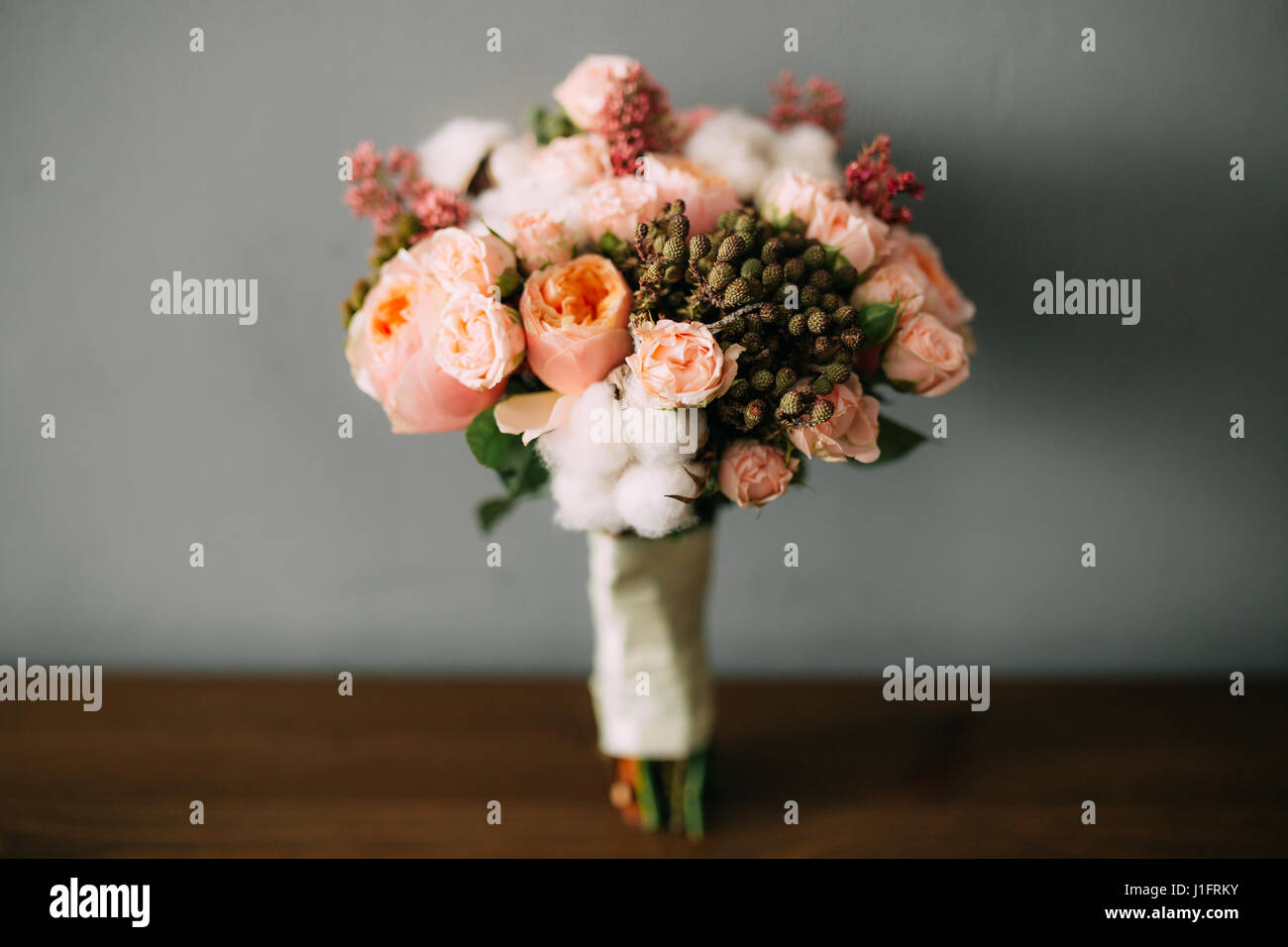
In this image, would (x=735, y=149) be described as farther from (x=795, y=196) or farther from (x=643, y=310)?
(x=643, y=310)

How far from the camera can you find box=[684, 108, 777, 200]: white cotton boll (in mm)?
798

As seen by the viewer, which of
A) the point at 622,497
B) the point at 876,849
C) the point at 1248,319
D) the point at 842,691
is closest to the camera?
the point at 622,497

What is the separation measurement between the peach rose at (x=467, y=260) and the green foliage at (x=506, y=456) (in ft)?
0.41

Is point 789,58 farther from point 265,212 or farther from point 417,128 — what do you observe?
point 265,212

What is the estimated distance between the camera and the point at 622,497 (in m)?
0.71

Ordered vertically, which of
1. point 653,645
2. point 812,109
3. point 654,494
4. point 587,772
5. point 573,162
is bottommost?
point 587,772

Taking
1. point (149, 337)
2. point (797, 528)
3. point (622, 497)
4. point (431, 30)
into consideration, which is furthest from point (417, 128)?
point (797, 528)

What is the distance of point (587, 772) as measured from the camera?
1017 millimetres

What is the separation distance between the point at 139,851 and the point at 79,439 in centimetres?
55

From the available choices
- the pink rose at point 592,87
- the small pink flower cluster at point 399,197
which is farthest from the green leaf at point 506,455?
the pink rose at point 592,87

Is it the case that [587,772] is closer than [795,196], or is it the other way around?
[795,196]

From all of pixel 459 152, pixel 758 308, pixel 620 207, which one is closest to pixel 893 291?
pixel 758 308

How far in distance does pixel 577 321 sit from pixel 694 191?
17cm

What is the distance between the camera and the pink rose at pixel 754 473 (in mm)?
688
